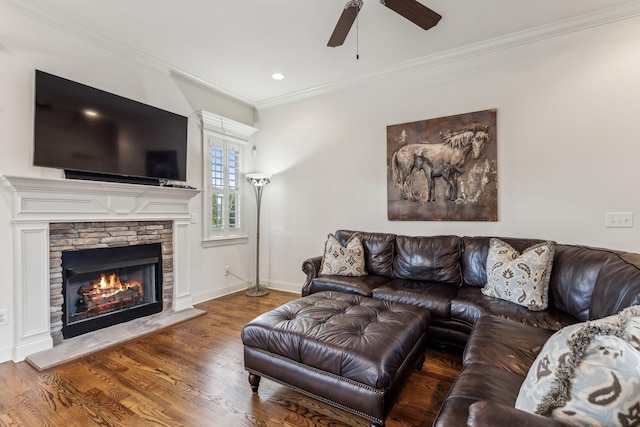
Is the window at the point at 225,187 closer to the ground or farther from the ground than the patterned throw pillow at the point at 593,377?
farther from the ground

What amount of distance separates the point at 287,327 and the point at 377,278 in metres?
1.56

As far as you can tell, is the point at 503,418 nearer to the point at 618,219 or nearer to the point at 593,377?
the point at 593,377

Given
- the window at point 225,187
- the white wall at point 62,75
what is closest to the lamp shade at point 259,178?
the window at point 225,187

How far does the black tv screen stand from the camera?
8.18 feet

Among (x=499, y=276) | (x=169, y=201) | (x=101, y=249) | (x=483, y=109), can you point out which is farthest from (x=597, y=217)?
(x=101, y=249)

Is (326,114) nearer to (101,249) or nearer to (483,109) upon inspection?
(483,109)

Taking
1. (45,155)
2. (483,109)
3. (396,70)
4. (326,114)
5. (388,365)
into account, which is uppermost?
(396,70)

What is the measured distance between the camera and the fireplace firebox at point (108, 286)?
2725 mm

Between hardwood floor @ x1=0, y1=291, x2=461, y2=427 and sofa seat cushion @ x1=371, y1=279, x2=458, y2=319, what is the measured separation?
40cm

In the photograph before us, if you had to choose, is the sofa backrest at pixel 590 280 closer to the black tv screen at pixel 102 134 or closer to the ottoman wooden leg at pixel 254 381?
the ottoman wooden leg at pixel 254 381

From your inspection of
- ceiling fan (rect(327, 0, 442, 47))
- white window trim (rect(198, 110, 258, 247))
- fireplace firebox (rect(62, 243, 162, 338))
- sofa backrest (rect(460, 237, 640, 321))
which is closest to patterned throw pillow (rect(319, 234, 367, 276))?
sofa backrest (rect(460, 237, 640, 321))

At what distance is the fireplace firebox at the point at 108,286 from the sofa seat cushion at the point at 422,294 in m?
2.44

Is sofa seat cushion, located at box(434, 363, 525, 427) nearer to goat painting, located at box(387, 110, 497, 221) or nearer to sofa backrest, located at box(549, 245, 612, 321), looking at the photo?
sofa backrest, located at box(549, 245, 612, 321)

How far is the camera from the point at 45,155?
8.16 ft
